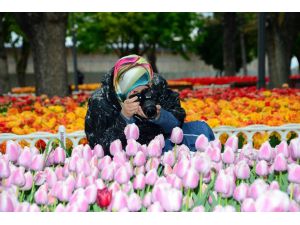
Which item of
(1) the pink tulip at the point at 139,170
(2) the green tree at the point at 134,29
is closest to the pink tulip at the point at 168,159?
(1) the pink tulip at the point at 139,170

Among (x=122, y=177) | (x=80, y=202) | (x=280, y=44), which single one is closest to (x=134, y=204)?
(x=80, y=202)

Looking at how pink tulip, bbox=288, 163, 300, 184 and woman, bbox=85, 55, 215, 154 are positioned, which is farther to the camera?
woman, bbox=85, 55, 215, 154

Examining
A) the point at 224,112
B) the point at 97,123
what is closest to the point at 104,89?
the point at 97,123

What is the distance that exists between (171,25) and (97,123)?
3667 cm

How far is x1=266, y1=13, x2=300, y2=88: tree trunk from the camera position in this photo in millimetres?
15508

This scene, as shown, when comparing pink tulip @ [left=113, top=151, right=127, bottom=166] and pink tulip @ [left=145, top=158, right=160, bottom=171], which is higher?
pink tulip @ [left=113, top=151, right=127, bottom=166]

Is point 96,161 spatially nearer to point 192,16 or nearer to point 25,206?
point 25,206

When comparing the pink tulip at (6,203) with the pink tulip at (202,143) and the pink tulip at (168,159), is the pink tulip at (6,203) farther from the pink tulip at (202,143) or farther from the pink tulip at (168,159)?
the pink tulip at (202,143)

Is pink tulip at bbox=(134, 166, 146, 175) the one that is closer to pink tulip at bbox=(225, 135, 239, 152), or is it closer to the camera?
pink tulip at bbox=(225, 135, 239, 152)

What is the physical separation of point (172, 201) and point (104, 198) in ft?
0.82

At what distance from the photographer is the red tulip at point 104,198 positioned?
1.85m

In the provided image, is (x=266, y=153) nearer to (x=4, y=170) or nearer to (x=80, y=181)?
(x=80, y=181)

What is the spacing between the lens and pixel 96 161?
2.55m

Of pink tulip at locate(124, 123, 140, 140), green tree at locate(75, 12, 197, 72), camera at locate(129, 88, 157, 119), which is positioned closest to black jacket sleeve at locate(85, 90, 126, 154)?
camera at locate(129, 88, 157, 119)
